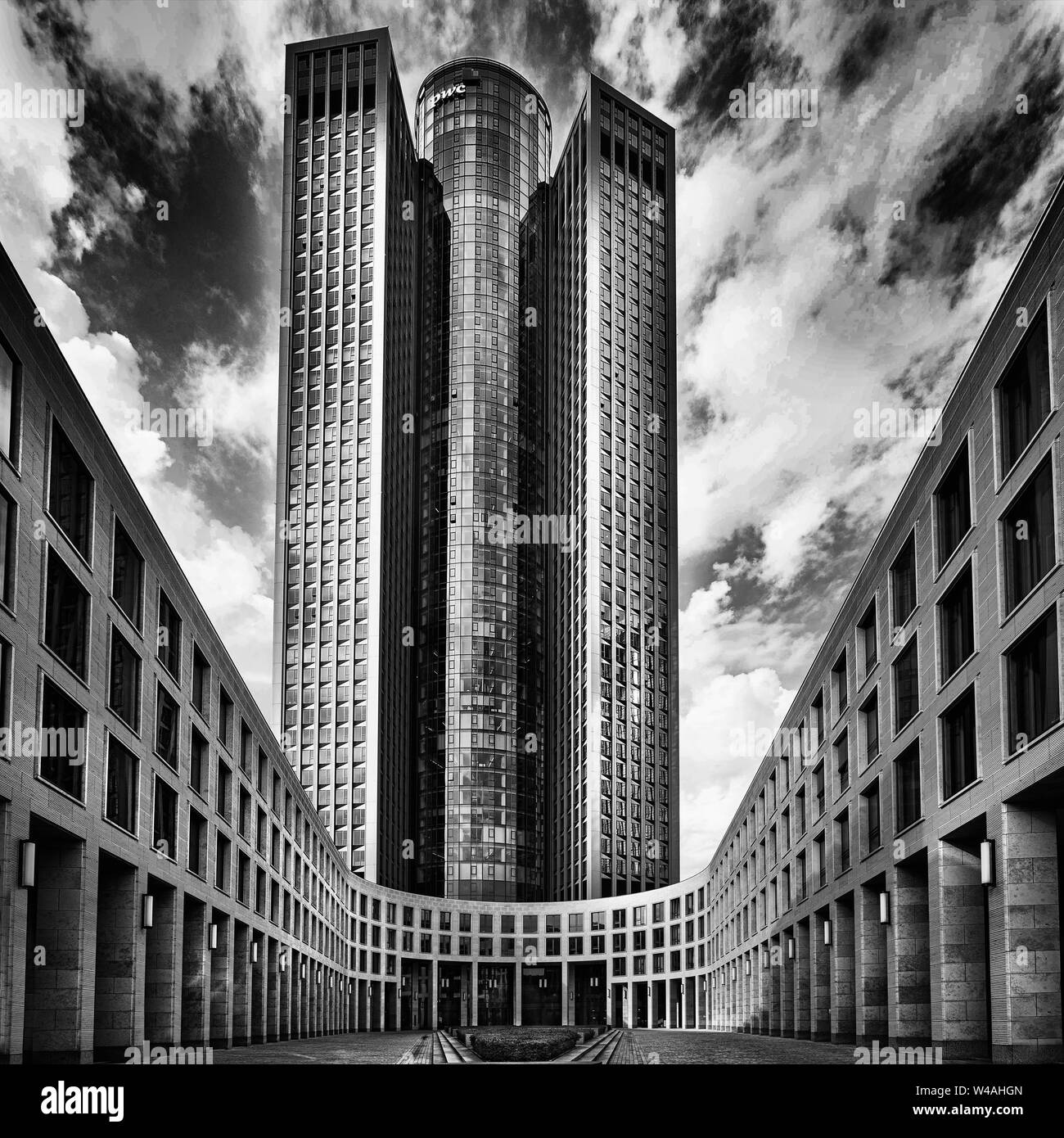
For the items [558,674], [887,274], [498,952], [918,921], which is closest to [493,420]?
[558,674]

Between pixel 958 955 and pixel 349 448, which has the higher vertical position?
pixel 349 448

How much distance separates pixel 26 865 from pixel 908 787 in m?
24.6

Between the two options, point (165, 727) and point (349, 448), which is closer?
point (165, 727)

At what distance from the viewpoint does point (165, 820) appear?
38.4 metres

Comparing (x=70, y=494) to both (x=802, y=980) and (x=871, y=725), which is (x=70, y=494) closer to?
(x=871, y=725)

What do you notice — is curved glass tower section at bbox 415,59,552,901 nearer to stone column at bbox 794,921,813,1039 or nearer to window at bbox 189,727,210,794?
stone column at bbox 794,921,813,1039

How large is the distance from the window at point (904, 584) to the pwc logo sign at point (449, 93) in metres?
148

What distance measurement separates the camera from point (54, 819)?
2752cm

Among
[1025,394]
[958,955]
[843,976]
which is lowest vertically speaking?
[843,976]

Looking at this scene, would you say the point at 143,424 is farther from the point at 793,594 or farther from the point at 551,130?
the point at 551,130

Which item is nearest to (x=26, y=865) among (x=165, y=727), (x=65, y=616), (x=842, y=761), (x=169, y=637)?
(x=65, y=616)

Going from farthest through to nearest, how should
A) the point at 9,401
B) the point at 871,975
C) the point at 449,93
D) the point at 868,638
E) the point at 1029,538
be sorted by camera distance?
the point at 449,93
the point at 868,638
the point at 871,975
the point at 1029,538
the point at 9,401

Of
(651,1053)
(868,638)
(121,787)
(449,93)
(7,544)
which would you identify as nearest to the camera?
(7,544)

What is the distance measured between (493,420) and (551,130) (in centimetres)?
5344
